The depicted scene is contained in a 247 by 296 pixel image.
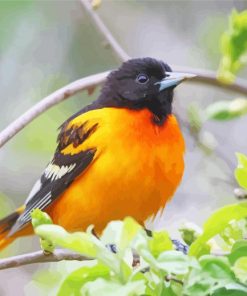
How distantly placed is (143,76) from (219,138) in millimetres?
3063

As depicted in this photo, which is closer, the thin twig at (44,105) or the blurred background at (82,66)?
the thin twig at (44,105)

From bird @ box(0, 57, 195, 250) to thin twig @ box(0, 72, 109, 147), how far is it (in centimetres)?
28

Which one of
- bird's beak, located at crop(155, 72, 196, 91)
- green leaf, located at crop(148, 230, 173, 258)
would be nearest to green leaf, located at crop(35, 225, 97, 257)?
green leaf, located at crop(148, 230, 173, 258)

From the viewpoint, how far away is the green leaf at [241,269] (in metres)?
1.38

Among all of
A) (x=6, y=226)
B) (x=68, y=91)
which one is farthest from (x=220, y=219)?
(x=6, y=226)

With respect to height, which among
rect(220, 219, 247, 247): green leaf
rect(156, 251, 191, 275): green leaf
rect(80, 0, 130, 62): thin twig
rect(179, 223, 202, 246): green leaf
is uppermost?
rect(80, 0, 130, 62): thin twig

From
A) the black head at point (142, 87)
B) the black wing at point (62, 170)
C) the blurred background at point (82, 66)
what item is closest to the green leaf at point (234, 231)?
the black wing at point (62, 170)

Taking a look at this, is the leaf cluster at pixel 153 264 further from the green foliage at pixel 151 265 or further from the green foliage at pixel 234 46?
the green foliage at pixel 234 46

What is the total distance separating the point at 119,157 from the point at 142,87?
0.49 meters

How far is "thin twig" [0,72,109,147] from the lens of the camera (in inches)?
97.7

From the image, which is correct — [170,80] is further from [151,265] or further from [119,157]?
[151,265]

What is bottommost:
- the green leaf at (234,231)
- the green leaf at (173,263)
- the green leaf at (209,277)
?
the green leaf at (234,231)

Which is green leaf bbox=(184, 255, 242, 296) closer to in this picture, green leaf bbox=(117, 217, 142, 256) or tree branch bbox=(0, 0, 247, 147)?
green leaf bbox=(117, 217, 142, 256)

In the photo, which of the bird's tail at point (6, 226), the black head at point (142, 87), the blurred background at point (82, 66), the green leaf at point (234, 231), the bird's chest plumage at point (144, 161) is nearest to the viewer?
the green leaf at point (234, 231)
